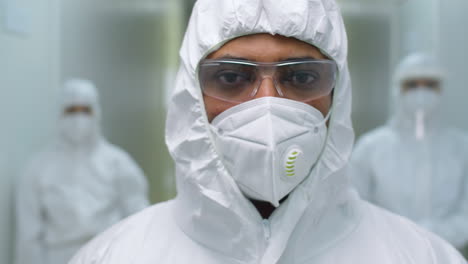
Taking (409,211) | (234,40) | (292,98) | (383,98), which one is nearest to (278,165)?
(292,98)

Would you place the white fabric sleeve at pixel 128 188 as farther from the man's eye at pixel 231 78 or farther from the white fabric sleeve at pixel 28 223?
the man's eye at pixel 231 78

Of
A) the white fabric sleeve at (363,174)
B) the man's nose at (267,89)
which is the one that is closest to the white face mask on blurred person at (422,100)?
the white fabric sleeve at (363,174)

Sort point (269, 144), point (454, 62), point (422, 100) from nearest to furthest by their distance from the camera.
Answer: point (269, 144) < point (422, 100) < point (454, 62)

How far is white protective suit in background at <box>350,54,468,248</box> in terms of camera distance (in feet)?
7.59

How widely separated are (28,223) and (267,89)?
6.06ft

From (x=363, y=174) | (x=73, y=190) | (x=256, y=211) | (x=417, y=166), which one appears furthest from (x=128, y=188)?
(x=256, y=211)

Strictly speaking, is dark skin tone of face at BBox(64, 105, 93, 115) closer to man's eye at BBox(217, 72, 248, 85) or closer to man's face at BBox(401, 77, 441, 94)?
man's face at BBox(401, 77, 441, 94)

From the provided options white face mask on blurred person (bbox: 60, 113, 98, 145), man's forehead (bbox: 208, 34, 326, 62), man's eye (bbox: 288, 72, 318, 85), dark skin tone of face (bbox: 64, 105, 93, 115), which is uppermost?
man's forehead (bbox: 208, 34, 326, 62)

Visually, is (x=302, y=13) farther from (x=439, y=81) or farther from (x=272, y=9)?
(x=439, y=81)

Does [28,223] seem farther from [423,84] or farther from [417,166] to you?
[423,84]

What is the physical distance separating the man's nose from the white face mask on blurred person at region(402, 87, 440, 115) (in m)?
1.64

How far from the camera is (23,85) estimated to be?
2.39 m

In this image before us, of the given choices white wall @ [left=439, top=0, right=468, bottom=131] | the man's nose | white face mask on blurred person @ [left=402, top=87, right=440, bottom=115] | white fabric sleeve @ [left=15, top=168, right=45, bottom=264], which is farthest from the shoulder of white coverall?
white wall @ [left=439, top=0, right=468, bottom=131]

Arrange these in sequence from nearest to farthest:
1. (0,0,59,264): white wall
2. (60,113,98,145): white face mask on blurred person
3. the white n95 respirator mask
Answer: the white n95 respirator mask
(0,0,59,264): white wall
(60,113,98,145): white face mask on blurred person
